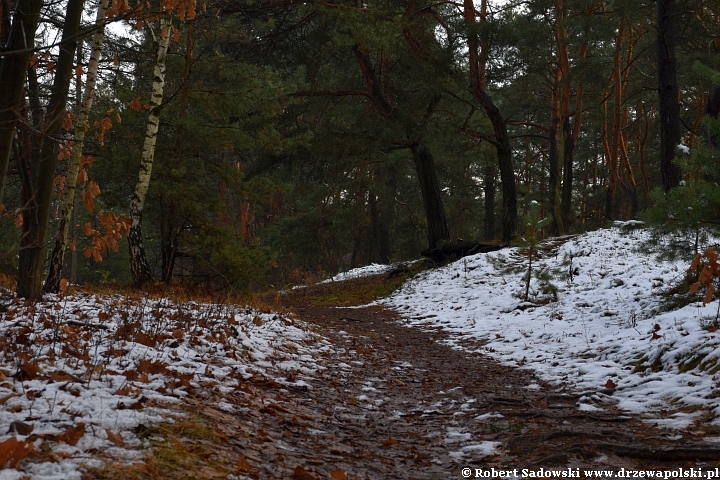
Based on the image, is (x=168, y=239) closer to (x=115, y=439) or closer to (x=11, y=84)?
(x=11, y=84)

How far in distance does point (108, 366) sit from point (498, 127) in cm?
1541

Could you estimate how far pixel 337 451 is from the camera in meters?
3.72

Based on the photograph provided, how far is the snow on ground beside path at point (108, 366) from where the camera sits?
274 cm

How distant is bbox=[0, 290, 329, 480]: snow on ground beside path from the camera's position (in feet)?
8.98

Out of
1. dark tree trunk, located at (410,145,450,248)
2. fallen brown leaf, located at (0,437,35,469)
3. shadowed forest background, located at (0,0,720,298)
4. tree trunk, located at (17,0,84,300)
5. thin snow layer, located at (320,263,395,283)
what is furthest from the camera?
thin snow layer, located at (320,263,395,283)

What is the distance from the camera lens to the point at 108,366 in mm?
4242

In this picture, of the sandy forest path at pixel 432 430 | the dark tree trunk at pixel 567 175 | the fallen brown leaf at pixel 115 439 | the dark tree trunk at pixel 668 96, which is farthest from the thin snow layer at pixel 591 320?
the dark tree trunk at pixel 567 175

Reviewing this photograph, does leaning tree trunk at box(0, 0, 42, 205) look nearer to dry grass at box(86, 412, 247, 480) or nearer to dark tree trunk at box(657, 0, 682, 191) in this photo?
dry grass at box(86, 412, 247, 480)

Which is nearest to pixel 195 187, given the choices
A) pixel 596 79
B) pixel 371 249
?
pixel 596 79

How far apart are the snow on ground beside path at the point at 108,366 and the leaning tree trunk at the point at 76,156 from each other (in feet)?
1.93

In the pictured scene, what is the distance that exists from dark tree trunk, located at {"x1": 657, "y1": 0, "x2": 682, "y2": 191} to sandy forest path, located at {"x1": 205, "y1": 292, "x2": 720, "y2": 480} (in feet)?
21.9

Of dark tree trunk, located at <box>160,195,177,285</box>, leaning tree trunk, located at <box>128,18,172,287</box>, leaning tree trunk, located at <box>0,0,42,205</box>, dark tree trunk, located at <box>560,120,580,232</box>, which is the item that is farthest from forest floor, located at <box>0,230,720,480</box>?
dark tree trunk, located at <box>560,120,580,232</box>

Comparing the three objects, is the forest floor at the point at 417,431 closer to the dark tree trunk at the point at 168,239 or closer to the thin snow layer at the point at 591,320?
the thin snow layer at the point at 591,320

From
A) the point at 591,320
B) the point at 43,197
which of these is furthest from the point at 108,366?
the point at 591,320
